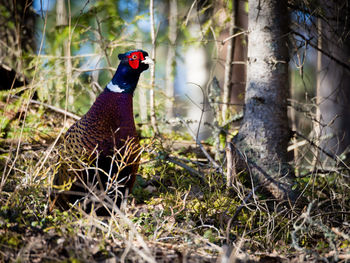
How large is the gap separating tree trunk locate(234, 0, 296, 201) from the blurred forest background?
136 mm

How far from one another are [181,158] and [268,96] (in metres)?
1.16

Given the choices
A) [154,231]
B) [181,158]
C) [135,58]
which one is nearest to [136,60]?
[135,58]

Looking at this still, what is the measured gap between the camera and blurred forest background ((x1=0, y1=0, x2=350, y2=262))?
6.74ft

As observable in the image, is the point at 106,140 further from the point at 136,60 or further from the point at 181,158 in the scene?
the point at 181,158

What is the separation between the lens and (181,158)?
379cm

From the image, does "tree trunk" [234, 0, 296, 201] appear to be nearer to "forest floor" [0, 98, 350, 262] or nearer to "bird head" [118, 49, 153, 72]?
"forest floor" [0, 98, 350, 262]

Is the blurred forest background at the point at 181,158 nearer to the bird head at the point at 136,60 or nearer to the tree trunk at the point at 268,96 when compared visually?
the tree trunk at the point at 268,96

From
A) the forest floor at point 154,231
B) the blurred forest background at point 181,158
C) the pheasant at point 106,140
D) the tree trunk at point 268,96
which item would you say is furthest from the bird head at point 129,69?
the tree trunk at point 268,96

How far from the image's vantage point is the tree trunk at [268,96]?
3.31 meters

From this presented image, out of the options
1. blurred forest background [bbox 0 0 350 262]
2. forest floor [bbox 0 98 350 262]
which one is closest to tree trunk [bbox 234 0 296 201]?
blurred forest background [bbox 0 0 350 262]

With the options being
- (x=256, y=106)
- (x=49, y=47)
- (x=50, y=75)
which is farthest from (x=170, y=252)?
(x=49, y=47)

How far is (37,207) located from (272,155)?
2.16 meters

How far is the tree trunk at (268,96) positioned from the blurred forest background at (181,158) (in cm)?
14

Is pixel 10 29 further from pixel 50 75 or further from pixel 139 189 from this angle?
pixel 139 189
